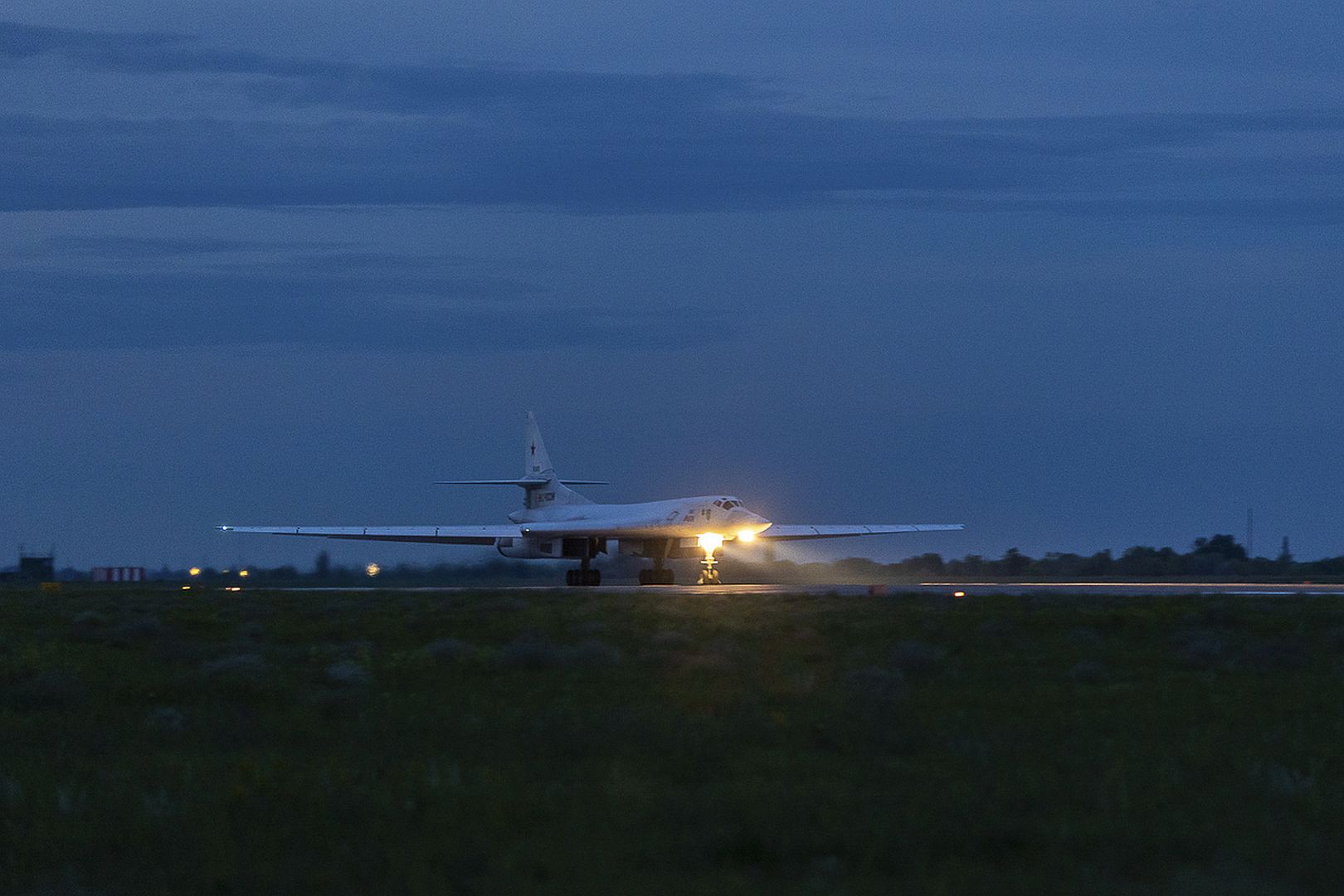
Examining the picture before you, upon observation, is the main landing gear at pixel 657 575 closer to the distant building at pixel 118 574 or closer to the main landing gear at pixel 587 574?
the main landing gear at pixel 587 574

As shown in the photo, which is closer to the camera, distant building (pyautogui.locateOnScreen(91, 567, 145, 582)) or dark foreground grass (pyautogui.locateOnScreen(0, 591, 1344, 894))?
dark foreground grass (pyautogui.locateOnScreen(0, 591, 1344, 894))

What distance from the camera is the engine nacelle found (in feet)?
228

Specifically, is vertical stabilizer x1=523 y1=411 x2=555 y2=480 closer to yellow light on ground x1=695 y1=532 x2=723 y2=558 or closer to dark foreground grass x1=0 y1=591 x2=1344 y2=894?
yellow light on ground x1=695 y1=532 x2=723 y2=558

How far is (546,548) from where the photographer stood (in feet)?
232

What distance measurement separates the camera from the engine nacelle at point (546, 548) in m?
69.4

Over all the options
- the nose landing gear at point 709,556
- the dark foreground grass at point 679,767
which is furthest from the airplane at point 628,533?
the dark foreground grass at point 679,767

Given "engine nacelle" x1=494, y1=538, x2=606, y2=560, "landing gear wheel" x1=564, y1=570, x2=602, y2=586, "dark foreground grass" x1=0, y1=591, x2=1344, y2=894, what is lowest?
"dark foreground grass" x1=0, y1=591, x2=1344, y2=894

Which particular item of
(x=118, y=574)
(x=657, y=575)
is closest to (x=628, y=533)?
(x=657, y=575)

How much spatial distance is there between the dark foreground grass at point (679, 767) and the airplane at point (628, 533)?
38937mm

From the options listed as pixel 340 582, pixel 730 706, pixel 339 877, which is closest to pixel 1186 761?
pixel 730 706

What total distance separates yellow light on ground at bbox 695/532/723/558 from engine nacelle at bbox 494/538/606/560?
5.42 m

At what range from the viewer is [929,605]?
35.7 meters

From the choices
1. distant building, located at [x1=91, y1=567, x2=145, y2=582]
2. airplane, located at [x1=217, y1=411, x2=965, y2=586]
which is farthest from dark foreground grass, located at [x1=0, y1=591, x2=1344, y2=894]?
distant building, located at [x1=91, y1=567, x2=145, y2=582]

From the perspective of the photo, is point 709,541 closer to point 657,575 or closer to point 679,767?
point 657,575
